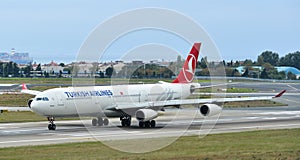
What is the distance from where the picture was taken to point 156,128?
45938mm

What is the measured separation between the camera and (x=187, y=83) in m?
54.5

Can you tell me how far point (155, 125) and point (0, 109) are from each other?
1441cm

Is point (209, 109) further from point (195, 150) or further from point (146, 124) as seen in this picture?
point (195, 150)

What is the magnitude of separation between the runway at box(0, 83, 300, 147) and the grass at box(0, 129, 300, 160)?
3496 millimetres

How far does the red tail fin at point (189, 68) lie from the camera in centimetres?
5447

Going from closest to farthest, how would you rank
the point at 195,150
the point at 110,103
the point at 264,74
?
the point at 195,150 < the point at 110,103 < the point at 264,74

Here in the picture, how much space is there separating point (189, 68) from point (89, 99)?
1256cm

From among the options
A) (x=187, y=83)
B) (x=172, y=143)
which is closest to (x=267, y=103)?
(x=187, y=83)

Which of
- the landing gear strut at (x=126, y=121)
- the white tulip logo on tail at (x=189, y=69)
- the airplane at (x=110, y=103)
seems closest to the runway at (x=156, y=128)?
the landing gear strut at (x=126, y=121)

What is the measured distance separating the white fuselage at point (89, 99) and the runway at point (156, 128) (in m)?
1.27

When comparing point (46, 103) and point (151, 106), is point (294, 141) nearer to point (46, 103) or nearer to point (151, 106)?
point (151, 106)

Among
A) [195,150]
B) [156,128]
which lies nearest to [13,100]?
[156,128]

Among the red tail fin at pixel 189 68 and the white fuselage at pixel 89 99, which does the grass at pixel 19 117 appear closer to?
the white fuselage at pixel 89 99

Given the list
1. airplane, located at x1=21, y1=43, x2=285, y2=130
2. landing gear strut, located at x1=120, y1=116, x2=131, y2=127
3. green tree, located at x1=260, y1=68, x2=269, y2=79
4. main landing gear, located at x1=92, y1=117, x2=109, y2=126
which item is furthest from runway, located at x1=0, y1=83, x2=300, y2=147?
green tree, located at x1=260, y1=68, x2=269, y2=79
